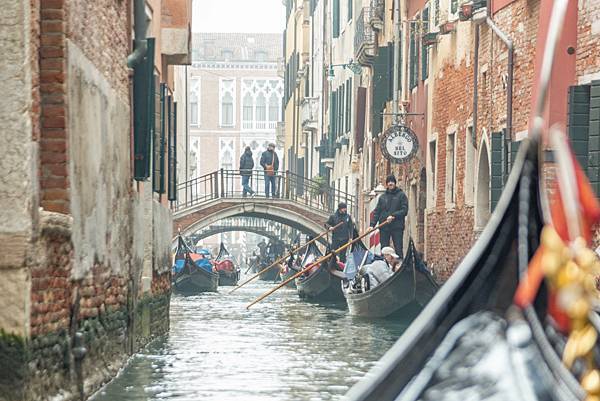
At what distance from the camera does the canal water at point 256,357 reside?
800 cm

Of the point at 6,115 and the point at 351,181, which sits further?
the point at 351,181

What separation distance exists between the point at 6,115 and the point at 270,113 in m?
50.8

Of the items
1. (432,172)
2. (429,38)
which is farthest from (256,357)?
(432,172)

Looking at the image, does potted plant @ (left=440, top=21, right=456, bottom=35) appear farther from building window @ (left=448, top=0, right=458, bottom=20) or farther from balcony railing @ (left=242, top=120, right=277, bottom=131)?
balcony railing @ (left=242, top=120, right=277, bottom=131)

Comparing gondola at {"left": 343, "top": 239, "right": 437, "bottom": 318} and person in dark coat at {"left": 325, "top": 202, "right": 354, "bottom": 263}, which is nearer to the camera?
gondola at {"left": 343, "top": 239, "right": 437, "bottom": 318}

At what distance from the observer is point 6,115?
5750mm

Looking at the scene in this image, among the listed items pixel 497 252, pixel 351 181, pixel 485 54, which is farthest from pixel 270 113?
pixel 497 252

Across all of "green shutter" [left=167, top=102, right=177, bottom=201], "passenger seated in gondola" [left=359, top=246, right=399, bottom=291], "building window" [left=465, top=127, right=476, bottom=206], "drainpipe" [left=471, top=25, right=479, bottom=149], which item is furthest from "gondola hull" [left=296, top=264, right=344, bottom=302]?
"green shutter" [left=167, top=102, right=177, bottom=201]

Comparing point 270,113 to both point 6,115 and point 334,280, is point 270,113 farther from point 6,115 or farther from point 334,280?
point 6,115

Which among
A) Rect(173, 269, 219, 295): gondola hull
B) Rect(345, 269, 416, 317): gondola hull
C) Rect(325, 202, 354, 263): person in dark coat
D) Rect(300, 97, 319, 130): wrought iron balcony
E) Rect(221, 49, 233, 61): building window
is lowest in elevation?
Rect(173, 269, 219, 295): gondola hull

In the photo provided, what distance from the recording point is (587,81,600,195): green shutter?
1023 centimetres

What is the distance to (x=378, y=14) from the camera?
2181cm

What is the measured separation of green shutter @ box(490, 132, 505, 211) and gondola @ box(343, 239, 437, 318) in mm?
778

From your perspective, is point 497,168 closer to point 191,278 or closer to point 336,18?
point 191,278
